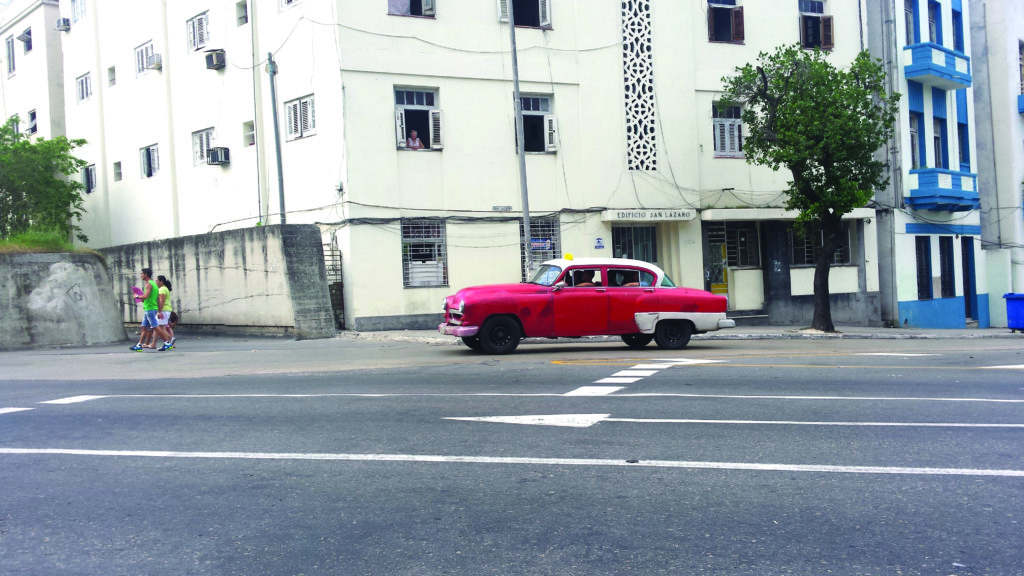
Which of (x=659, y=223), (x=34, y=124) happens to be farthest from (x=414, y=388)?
(x=34, y=124)

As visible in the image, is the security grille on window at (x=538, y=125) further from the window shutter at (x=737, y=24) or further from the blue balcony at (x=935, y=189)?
the blue balcony at (x=935, y=189)

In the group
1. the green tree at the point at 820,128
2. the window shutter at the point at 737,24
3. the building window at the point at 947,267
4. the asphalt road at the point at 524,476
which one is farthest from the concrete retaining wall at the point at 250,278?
the building window at the point at 947,267

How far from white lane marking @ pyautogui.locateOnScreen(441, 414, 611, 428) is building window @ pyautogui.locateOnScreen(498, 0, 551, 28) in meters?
17.2

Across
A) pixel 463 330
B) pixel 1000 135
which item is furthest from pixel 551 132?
pixel 1000 135

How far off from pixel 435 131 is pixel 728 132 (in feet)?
29.1

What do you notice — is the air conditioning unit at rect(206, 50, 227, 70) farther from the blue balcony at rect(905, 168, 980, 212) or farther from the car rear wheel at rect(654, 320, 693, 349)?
the blue balcony at rect(905, 168, 980, 212)

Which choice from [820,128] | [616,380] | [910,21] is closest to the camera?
[616,380]

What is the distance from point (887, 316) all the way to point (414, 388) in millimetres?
21597

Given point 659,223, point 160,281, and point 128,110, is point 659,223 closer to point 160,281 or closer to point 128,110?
point 160,281

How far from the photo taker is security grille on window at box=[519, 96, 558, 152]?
23.5 metres

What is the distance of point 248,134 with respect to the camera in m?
25.0

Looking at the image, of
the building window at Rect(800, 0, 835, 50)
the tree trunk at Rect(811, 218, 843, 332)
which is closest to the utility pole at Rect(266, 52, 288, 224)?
the tree trunk at Rect(811, 218, 843, 332)

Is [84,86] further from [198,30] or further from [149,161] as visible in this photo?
[198,30]

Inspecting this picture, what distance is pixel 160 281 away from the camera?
18.3 meters
